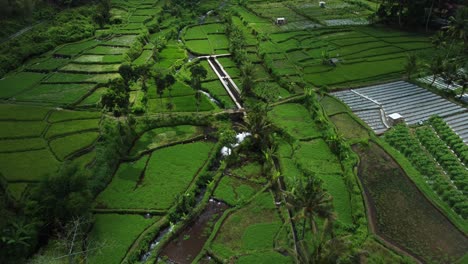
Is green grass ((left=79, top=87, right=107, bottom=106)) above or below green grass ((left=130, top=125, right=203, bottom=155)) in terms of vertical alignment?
above

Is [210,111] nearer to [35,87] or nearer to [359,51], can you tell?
[35,87]

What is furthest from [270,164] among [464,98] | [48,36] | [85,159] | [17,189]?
[48,36]

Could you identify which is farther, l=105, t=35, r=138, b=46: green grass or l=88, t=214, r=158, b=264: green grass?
l=105, t=35, r=138, b=46: green grass

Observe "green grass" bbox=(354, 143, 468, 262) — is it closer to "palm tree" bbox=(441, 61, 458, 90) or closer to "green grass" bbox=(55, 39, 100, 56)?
"palm tree" bbox=(441, 61, 458, 90)

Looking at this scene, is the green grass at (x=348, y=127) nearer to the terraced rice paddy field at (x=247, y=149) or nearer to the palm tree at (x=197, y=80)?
the terraced rice paddy field at (x=247, y=149)

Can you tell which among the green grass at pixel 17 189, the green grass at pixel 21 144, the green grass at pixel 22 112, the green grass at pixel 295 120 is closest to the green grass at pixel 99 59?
the green grass at pixel 22 112

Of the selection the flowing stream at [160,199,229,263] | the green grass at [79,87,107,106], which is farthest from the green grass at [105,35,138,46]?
the flowing stream at [160,199,229,263]

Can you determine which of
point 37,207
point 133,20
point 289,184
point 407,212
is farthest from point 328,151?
point 133,20
